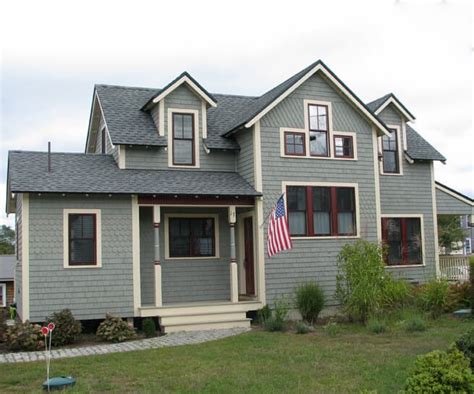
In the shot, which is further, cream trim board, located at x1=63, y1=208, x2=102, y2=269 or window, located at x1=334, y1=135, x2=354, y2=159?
window, located at x1=334, y1=135, x2=354, y2=159

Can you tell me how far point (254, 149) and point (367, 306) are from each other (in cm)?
559

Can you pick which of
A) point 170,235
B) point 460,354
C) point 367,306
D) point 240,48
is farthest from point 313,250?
point 460,354

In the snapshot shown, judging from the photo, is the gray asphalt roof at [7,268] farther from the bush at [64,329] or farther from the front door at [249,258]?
the bush at [64,329]

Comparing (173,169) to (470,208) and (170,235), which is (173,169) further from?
(470,208)

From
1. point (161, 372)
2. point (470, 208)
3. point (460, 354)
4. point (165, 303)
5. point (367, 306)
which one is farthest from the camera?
point (470, 208)

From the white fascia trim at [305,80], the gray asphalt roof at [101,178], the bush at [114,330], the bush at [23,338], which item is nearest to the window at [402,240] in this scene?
the white fascia trim at [305,80]

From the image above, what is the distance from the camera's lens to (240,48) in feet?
47.6

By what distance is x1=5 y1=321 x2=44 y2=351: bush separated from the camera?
45.4 ft

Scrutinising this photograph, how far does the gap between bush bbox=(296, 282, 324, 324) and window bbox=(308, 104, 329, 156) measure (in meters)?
4.27

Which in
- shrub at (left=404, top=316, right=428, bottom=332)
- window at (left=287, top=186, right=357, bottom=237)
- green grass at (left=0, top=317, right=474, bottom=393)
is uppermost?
window at (left=287, top=186, right=357, bottom=237)

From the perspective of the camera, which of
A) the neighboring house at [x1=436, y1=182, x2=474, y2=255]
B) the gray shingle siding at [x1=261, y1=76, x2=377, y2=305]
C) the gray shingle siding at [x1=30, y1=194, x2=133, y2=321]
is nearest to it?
the gray shingle siding at [x1=30, y1=194, x2=133, y2=321]

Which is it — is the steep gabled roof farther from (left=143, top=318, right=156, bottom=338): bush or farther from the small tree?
the small tree

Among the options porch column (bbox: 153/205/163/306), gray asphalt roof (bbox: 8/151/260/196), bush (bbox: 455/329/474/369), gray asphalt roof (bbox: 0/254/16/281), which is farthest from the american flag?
gray asphalt roof (bbox: 0/254/16/281)

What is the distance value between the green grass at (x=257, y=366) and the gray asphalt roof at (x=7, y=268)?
2544cm
